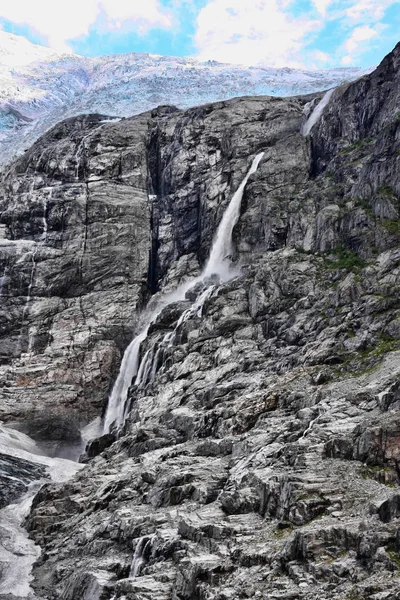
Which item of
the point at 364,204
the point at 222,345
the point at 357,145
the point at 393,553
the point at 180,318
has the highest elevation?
the point at 357,145

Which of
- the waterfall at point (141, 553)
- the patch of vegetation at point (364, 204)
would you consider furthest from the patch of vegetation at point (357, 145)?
the waterfall at point (141, 553)

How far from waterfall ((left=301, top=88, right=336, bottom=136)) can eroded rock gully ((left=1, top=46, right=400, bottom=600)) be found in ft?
5.89

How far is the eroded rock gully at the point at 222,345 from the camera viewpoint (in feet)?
105

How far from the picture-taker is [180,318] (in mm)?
79188

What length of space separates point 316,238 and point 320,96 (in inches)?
1492

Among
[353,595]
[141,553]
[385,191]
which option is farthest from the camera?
[385,191]

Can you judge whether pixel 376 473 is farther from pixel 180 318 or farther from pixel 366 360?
pixel 180 318

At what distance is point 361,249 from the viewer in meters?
72.4

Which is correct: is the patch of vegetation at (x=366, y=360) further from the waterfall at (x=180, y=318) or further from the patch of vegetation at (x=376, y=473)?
the waterfall at (x=180, y=318)

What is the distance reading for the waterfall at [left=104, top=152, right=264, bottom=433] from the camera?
76062 millimetres

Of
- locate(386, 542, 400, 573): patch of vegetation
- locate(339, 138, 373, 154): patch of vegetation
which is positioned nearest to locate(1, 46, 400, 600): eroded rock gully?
locate(386, 542, 400, 573): patch of vegetation

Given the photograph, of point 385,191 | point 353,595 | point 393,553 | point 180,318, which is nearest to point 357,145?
point 385,191

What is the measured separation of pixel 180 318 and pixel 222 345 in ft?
43.2

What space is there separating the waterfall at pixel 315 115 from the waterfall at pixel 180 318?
→ 24.7 ft
